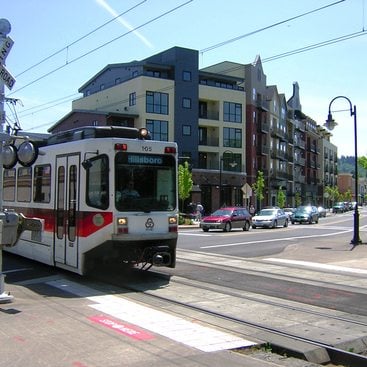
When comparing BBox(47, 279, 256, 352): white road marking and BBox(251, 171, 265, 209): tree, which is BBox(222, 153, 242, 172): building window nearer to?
BBox(251, 171, 265, 209): tree

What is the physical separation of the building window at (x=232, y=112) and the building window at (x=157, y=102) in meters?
9.87

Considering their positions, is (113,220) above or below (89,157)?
below

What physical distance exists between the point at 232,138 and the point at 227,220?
32436 millimetres

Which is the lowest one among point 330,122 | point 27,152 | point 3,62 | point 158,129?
point 27,152

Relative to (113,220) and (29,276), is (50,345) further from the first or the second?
(29,276)

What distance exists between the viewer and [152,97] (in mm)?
54656

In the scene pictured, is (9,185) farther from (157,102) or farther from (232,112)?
(232,112)

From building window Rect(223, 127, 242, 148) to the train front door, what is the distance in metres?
51.8

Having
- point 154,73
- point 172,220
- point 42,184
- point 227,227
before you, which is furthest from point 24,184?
point 154,73

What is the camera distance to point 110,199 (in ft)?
35.3

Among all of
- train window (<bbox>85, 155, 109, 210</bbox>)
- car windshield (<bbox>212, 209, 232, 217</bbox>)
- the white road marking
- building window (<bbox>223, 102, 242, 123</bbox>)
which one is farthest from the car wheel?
building window (<bbox>223, 102, 242, 123</bbox>)

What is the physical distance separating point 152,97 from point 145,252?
44.7 meters

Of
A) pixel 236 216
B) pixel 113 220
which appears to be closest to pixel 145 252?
pixel 113 220

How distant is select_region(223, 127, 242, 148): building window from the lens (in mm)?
63281
